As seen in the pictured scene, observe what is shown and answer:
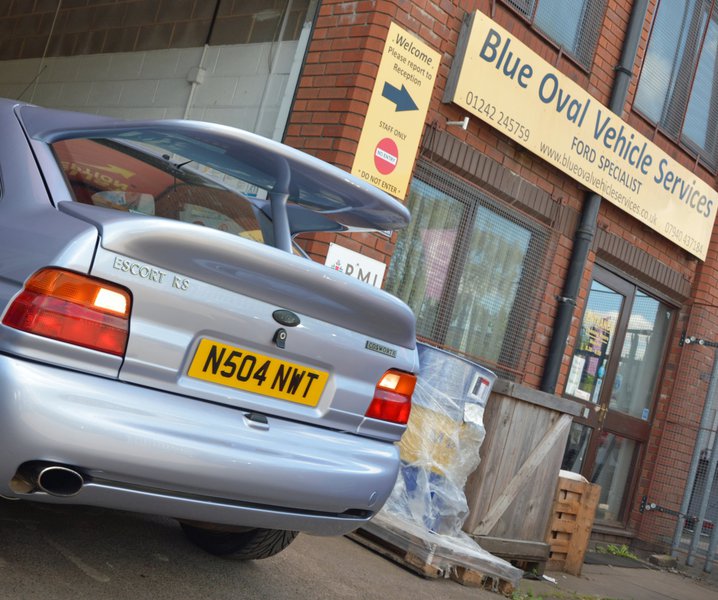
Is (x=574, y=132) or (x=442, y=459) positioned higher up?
(x=574, y=132)

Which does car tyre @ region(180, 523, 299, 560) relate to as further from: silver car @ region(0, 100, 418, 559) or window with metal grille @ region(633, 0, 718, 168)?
window with metal grille @ region(633, 0, 718, 168)

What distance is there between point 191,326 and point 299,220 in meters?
1.52

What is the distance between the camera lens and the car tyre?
352cm

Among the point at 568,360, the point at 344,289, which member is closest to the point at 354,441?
the point at 344,289

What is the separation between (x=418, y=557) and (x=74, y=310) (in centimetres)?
292

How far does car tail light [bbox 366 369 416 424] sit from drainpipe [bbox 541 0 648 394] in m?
5.04

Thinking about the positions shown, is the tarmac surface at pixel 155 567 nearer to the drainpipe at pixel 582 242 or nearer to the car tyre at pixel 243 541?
the car tyre at pixel 243 541

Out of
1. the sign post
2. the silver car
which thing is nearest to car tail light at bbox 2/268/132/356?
the silver car

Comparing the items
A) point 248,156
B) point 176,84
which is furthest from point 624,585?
point 176,84

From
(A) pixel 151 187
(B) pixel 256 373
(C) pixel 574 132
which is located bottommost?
(B) pixel 256 373

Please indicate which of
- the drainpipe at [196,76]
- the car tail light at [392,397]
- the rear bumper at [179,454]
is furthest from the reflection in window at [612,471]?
the rear bumper at [179,454]

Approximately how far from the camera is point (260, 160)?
3164 mm

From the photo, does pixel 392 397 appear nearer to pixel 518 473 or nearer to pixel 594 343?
pixel 518 473

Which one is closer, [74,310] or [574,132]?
Result: [74,310]
